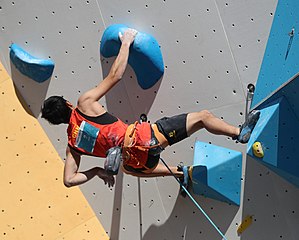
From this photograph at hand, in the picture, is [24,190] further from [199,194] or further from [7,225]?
[199,194]

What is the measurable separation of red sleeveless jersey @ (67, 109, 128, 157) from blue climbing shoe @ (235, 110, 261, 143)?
21.6 inches

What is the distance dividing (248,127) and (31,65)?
1.28 metres

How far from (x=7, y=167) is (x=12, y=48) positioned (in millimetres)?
697

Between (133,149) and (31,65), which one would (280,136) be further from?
(31,65)

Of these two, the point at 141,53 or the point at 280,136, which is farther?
the point at 141,53

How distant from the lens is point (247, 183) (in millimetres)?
2818

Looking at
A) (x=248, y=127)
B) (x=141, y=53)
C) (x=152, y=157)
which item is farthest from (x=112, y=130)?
(x=248, y=127)

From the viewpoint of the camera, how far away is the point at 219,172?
9.23 feet

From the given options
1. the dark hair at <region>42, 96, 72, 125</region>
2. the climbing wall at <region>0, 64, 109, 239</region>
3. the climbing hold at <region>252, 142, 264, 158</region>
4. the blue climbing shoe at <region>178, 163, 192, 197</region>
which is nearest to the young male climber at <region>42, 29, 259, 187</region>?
the dark hair at <region>42, 96, 72, 125</region>

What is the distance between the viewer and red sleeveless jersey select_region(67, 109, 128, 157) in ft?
7.89

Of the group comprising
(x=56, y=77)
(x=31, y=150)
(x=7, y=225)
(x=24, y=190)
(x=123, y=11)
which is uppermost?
(x=123, y=11)

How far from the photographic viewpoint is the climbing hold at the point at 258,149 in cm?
254

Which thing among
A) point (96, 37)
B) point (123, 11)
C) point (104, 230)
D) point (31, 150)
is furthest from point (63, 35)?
point (104, 230)

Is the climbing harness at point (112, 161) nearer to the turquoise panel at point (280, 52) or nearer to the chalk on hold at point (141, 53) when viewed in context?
the chalk on hold at point (141, 53)
